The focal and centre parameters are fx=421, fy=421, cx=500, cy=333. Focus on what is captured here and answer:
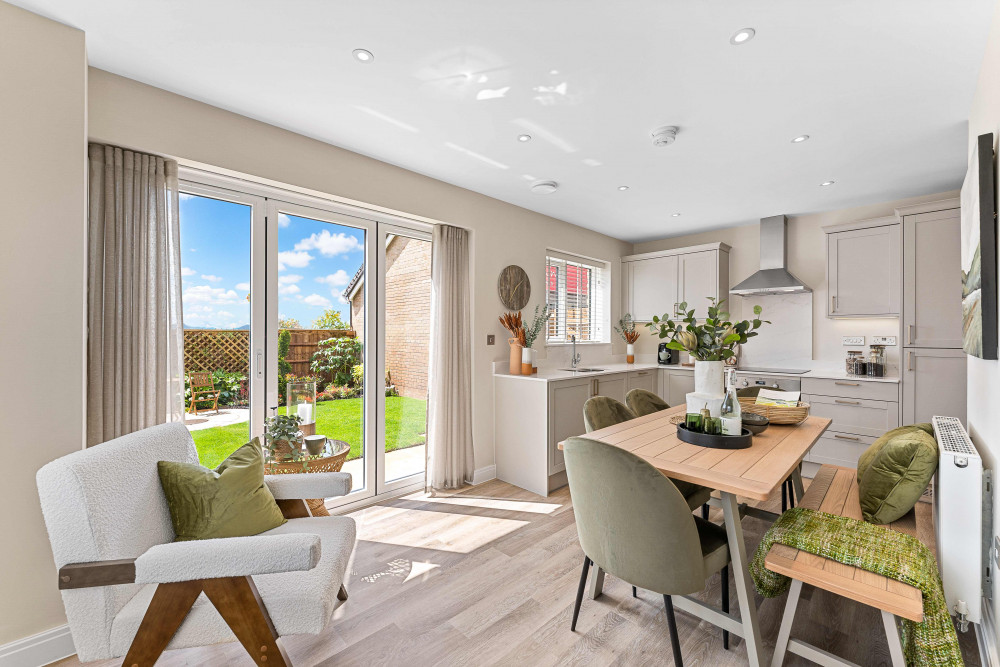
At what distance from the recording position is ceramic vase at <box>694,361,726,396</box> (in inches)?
81.0

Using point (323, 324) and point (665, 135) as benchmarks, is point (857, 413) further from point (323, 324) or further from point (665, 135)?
point (323, 324)

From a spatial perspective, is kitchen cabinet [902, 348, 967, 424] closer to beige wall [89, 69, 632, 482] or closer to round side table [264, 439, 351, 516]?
beige wall [89, 69, 632, 482]

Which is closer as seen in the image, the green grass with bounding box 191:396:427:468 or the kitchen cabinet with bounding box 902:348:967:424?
the green grass with bounding box 191:396:427:468

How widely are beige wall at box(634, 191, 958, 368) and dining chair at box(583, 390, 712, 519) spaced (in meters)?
2.73

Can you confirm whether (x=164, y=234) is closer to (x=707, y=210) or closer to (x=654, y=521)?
(x=654, y=521)

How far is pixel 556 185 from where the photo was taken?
3502 mm

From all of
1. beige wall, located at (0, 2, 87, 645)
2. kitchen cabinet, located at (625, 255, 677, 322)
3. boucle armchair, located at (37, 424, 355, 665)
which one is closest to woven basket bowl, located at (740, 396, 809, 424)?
boucle armchair, located at (37, 424, 355, 665)

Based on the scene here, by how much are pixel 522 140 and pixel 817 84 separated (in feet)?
5.05

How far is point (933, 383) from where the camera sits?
3.31 meters

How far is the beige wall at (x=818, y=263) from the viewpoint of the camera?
3.94m

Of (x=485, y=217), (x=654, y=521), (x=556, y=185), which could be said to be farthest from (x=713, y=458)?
(x=485, y=217)

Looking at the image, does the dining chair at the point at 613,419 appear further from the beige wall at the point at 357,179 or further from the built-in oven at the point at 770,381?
the built-in oven at the point at 770,381

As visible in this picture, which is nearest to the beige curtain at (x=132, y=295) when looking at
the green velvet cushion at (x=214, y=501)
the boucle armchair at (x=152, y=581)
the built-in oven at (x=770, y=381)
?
the green velvet cushion at (x=214, y=501)

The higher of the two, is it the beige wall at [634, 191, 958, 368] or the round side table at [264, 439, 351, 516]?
the beige wall at [634, 191, 958, 368]
